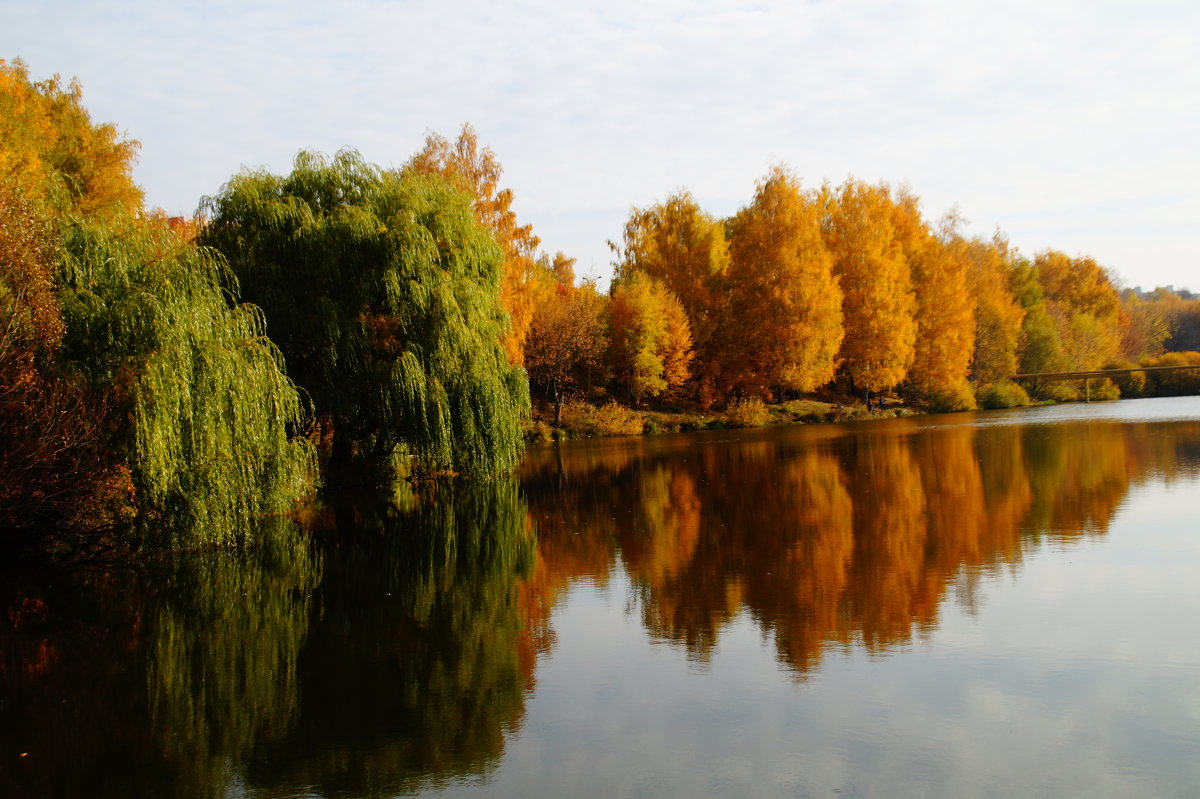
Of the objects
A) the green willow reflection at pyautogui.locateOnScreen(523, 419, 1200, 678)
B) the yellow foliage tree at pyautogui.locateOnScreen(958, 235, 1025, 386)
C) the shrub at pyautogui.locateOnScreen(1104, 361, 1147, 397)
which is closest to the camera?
the green willow reflection at pyautogui.locateOnScreen(523, 419, 1200, 678)

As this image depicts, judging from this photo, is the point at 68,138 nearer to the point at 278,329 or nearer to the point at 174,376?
the point at 278,329

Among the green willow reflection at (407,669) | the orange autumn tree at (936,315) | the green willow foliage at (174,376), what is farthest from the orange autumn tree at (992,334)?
the green willow foliage at (174,376)

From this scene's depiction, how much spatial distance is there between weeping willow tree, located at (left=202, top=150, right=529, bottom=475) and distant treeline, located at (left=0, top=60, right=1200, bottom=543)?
51mm

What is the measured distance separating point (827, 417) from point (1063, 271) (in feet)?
122

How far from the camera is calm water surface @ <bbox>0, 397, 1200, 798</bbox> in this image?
6.51 metres

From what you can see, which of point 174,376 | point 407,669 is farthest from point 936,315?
point 407,669

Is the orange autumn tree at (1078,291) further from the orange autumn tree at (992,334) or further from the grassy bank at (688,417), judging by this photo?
the grassy bank at (688,417)

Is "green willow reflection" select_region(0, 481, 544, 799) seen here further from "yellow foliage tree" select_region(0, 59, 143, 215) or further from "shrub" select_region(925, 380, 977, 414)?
"shrub" select_region(925, 380, 977, 414)

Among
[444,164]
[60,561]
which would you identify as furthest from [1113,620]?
[444,164]

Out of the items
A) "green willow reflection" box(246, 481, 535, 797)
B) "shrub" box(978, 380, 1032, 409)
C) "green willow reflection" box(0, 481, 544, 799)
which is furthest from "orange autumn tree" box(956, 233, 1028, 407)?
"green willow reflection" box(0, 481, 544, 799)

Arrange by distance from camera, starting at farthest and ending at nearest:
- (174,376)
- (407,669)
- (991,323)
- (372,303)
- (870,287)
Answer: (991,323) → (870,287) → (372,303) → (174,376) → (407,669)

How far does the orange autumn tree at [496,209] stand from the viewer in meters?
35.3

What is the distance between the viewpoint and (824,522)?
16078mm

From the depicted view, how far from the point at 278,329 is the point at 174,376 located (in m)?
6.72
